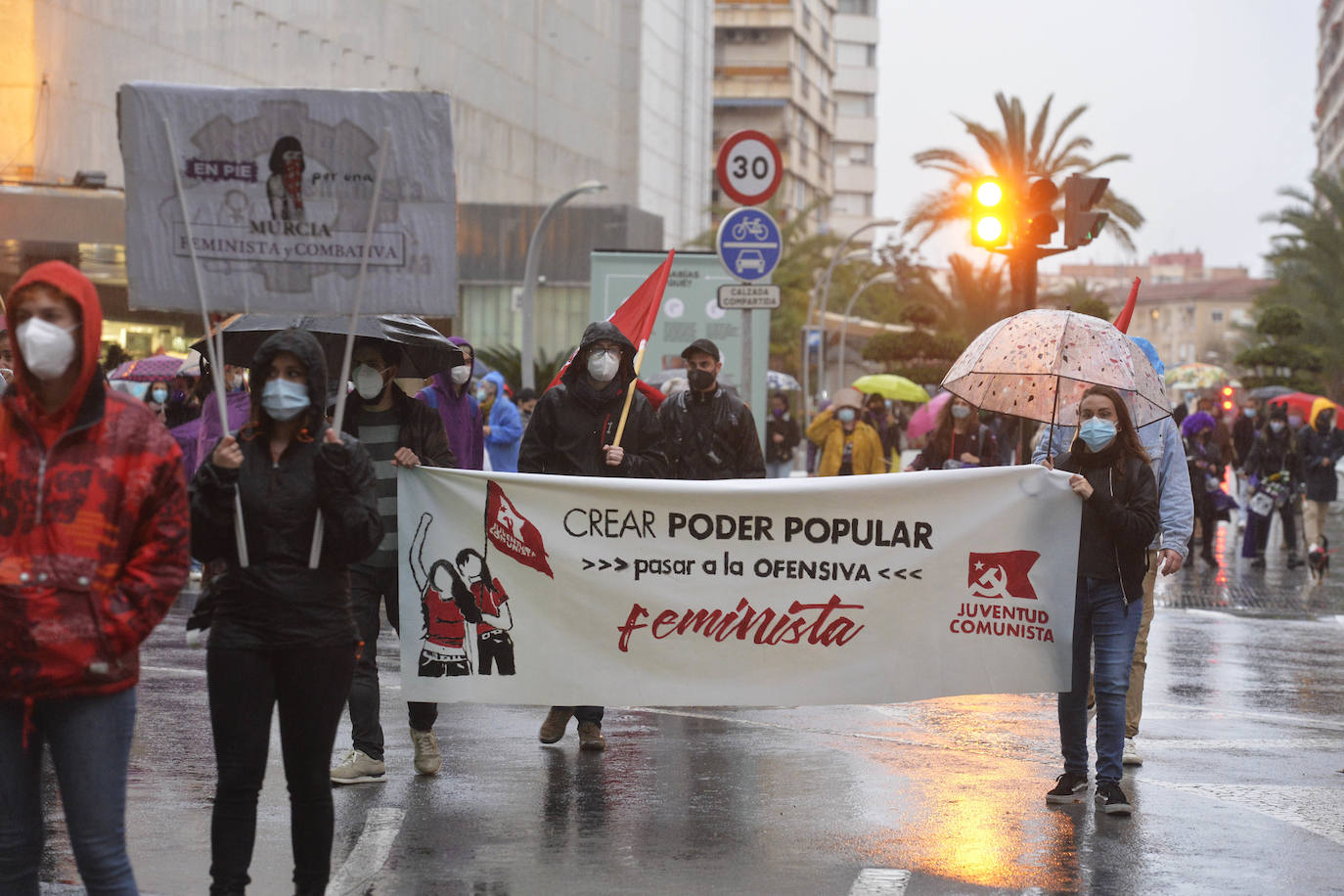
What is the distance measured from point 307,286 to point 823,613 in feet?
9.04

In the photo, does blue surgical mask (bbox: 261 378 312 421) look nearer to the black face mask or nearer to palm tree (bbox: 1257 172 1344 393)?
the black face mask

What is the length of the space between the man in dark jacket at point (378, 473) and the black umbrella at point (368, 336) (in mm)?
104

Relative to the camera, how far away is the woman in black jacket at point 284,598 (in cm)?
529

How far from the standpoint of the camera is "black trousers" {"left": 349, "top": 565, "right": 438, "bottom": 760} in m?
7.65

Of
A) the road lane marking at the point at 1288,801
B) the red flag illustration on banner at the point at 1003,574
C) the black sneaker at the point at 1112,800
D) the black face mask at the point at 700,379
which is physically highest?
the black face mask at the point at 700,379

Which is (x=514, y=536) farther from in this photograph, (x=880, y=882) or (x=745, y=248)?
(x=745, y=248)

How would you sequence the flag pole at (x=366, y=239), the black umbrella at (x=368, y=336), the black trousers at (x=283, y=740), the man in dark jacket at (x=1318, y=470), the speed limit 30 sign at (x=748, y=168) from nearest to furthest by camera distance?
the black trousers at (x=283, y=740) < the flag pole at (x=366, y=239) < the black umbrella at (x=368, y=336) < the speed limit 30 sign at (x=748, y=168) < the man in dark jacket at (x=1318, y=470)

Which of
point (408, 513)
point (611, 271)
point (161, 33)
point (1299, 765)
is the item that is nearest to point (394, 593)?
point (408, 513)

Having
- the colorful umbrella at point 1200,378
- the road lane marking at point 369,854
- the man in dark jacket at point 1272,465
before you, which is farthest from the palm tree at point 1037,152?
the road lane marking at point 369,854

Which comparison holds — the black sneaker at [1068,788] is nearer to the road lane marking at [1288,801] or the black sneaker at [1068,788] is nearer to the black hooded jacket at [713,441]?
the road lane marking at [1288,801]

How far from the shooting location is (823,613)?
25.6 ft

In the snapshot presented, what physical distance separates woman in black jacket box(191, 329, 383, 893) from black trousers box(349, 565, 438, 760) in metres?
2.20

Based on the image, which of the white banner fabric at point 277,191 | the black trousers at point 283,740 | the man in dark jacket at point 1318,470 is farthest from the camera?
the man in dark jacket at point 1318,470

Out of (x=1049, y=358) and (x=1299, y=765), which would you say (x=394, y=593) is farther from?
(x=1299, y=765)
